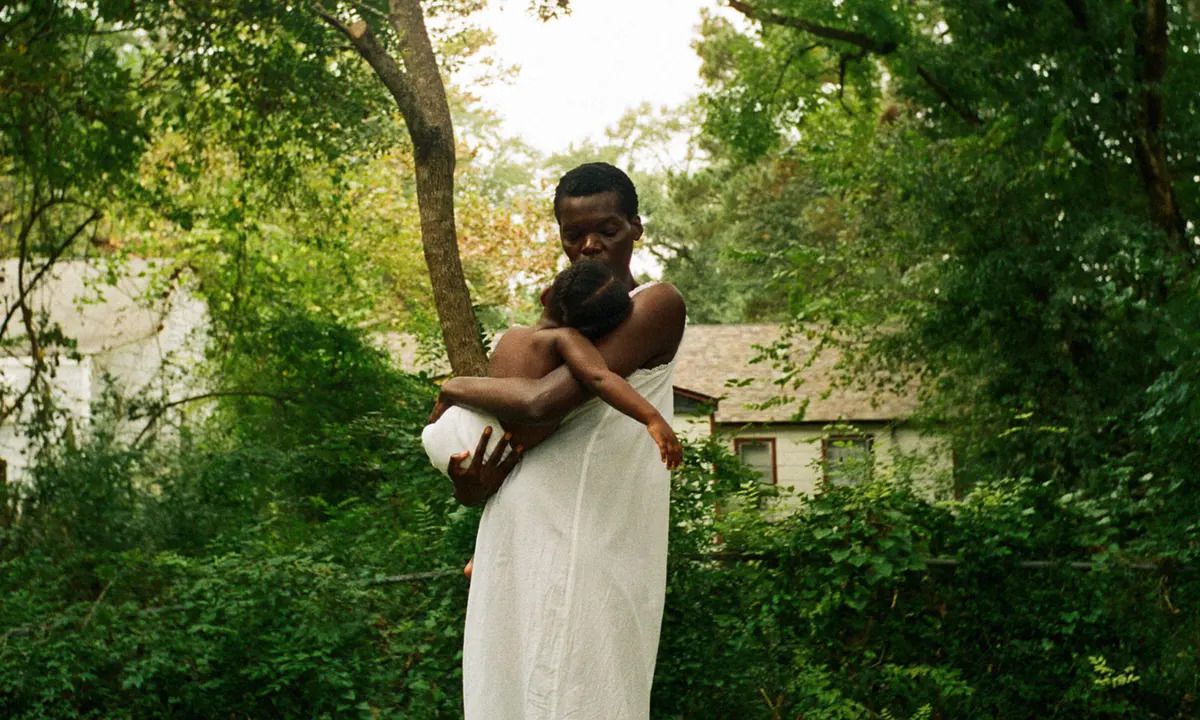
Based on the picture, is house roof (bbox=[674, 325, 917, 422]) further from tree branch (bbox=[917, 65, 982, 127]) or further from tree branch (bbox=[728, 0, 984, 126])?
tree branch (bbox=[728, 0, 984, 126])

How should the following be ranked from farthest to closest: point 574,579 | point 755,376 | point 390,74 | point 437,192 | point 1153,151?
point 755,376
point 1153,151
point 390,74
point 437,192
point 574,579

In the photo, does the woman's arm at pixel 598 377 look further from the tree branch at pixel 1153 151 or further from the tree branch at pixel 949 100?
the tree branch at pixel 949 100

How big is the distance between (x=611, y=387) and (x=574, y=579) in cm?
43

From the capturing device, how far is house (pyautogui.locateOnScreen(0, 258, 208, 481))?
11922 mm

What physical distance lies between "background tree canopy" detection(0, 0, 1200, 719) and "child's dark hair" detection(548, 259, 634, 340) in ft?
11.4

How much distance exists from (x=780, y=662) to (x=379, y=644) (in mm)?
1805

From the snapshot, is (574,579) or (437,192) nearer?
(574,579)

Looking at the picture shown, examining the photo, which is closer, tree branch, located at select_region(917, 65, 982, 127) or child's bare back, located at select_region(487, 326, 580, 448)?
child's bare back, located at select_region(487, 326, 580, 448)

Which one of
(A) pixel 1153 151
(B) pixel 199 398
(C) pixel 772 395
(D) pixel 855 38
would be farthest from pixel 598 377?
(C) pixel 772 395

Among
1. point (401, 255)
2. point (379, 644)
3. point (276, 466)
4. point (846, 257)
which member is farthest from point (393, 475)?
point (401, 255)

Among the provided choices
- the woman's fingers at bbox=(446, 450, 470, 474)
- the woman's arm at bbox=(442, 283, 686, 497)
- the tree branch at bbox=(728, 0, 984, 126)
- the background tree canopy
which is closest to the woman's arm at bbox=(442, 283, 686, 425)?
the woman's arm at bbox=(442, 283, 686, 497)

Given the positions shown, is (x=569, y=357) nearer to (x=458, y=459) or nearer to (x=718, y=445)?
(x=458, y=459)

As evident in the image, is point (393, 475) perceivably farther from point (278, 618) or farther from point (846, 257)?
point (846, 257)

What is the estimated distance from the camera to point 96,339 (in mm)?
16766
